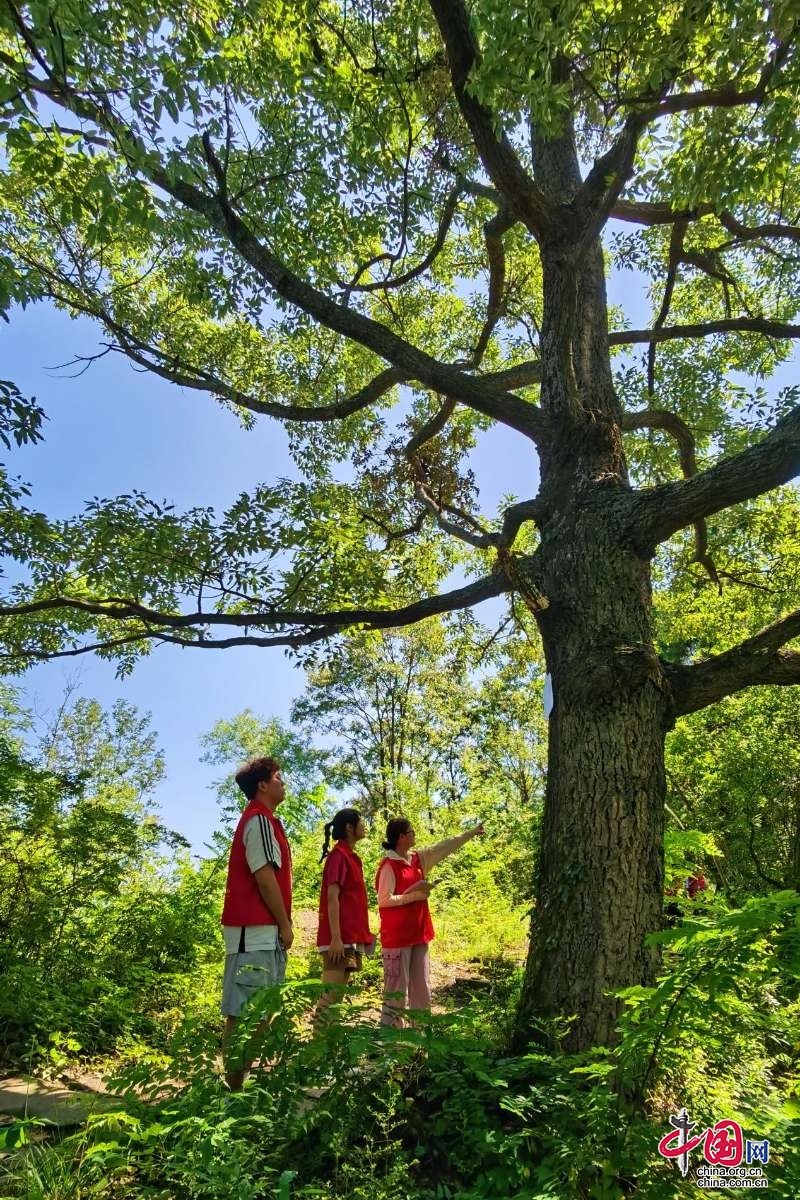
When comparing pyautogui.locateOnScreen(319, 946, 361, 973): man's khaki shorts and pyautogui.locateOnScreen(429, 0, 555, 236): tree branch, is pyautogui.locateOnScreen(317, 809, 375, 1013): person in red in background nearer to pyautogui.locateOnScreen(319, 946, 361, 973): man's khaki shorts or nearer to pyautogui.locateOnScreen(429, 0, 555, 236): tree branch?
pyautogui.locateOnScreen(319, 946, 361, 973): man's khaki shorts

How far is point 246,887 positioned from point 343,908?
1.03 m

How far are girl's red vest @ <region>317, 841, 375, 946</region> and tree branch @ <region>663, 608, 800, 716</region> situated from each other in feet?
7.76

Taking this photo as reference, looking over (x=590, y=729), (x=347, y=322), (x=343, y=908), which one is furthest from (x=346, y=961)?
(x=347, y=322)

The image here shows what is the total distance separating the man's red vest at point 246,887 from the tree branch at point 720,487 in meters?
2.86

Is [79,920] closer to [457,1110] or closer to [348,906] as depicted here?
[348,906]

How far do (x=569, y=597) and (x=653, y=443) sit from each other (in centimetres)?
538

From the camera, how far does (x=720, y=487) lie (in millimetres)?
3789

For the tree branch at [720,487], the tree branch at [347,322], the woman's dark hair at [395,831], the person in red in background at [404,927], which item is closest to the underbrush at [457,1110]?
the person in red in background at [404,927]

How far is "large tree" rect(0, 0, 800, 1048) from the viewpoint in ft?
11.2

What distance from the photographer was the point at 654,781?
380cm

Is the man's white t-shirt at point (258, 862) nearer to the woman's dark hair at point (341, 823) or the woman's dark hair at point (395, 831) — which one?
the woman's dark hair at point (341, 823)

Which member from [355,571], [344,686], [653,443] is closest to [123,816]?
[355,571]

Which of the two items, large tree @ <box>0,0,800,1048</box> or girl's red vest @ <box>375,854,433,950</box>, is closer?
large tree @ <box>0,0,800,1048</box>

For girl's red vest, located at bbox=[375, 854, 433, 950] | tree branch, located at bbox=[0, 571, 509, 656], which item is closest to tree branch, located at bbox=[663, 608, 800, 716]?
tree branch, located at bbox=[0, 571, 509, 656]
